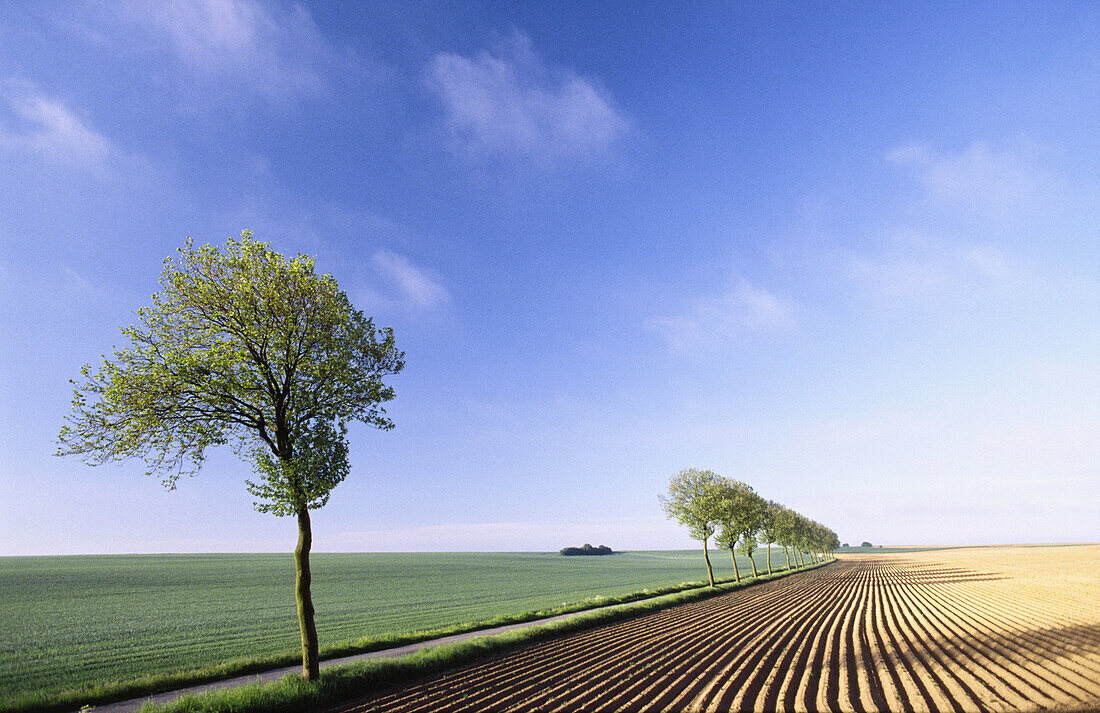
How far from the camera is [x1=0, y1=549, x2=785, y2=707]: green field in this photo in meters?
23.3

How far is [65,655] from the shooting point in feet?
79.8

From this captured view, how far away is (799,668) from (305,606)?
17498 mm

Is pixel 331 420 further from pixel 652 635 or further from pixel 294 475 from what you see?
pixel 652 635

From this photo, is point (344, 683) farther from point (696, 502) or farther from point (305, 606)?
point (696, 502)

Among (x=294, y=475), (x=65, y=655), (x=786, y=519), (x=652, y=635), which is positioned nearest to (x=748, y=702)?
(x=652, y=635)

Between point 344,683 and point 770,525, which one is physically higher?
point 344,683

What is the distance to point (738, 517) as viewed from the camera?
194 ft

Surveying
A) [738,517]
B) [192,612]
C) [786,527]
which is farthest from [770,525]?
[192,612]

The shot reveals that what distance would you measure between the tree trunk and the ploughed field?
2.33 m

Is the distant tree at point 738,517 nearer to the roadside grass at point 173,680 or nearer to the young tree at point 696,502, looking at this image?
the young tree at point 696,502

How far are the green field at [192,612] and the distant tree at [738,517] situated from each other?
57.5ft

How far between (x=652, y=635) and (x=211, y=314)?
24.9 meters

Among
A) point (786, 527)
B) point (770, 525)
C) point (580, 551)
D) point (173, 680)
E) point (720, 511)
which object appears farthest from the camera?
point (580, 551)

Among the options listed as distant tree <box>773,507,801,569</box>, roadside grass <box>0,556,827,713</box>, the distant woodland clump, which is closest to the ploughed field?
roadside grass <box>0,556,827,713</box>
